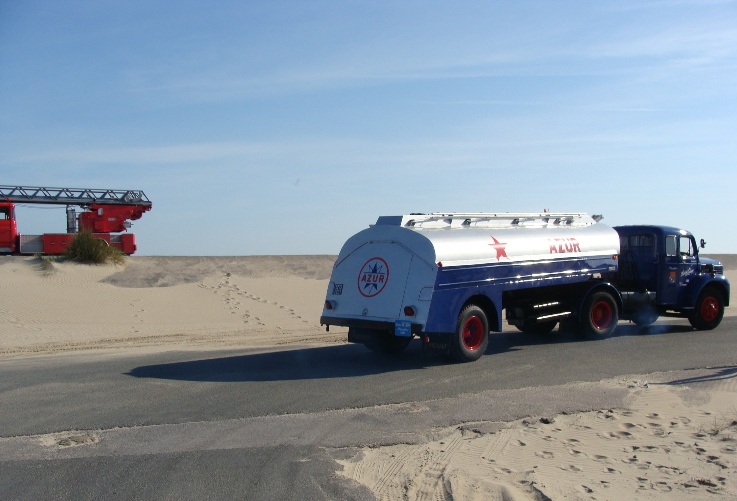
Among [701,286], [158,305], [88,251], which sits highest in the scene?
[88,251]

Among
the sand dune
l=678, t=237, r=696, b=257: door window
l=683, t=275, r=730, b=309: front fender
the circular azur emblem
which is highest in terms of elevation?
l=678, t=237, r=696, b=257: door window

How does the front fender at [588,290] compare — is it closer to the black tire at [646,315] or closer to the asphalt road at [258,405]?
the asphalt road at [258,405]

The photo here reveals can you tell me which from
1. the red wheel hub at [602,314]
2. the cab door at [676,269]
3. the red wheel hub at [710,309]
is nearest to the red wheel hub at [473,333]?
the red wheel hub at [602,314]

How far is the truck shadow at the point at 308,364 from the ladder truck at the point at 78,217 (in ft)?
73.4

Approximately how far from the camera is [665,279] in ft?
57.4

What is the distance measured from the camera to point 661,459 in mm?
7379

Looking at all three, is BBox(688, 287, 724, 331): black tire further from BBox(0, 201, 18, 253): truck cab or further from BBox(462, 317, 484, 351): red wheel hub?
BBox(0, 201, 18, 253): truck cab

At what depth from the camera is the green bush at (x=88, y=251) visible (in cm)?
3014

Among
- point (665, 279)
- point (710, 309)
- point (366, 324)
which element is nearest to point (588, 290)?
point (665, 279)

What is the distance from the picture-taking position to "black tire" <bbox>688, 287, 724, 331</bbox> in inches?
710

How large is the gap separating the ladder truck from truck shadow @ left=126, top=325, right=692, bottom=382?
22.4 metres

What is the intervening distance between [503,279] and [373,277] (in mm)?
2560

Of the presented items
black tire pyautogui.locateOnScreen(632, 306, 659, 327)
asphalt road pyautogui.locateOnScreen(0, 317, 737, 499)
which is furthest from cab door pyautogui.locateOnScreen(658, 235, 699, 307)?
asphalt road pyautogui.locateOnScreen(0, 317, 737, 499)

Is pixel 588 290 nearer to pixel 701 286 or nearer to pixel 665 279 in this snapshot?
pixel 665 279
